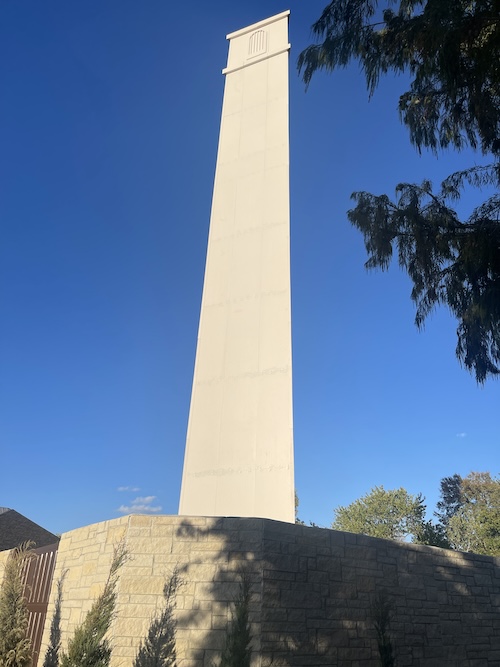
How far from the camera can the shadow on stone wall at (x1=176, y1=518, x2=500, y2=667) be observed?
18.9 feet

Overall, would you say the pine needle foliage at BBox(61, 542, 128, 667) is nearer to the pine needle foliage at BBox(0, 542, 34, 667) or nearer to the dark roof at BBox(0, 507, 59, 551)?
the pine needle foliage at BBox(0, 542, 34, 667)

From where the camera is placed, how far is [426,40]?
266 inches

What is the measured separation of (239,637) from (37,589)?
14.6 ft

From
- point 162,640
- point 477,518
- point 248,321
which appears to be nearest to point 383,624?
point 162,640

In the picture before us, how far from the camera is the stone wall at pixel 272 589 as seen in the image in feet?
18.8

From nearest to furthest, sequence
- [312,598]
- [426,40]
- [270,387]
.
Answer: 1. [312,598]
2. [426,40]
3. [270,387]

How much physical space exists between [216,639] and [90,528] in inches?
101

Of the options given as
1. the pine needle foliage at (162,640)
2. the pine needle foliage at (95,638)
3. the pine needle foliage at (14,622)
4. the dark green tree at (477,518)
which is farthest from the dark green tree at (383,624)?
the dark green tree at (477,518)

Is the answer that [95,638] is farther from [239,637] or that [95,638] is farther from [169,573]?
[239,637]

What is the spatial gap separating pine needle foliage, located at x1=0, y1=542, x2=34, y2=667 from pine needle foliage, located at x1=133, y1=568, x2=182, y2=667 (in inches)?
112

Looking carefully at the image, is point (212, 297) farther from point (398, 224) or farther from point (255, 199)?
point (398, 224)

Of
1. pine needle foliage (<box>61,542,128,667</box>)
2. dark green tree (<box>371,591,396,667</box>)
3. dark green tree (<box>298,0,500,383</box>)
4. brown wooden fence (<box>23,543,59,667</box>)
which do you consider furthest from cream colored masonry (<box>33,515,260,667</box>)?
dark green tree (<box>298,0,500,383</box>)

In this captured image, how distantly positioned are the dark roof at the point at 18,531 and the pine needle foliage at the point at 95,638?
1921cm

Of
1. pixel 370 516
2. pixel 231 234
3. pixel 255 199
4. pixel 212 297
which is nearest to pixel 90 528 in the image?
pixel 212 297
